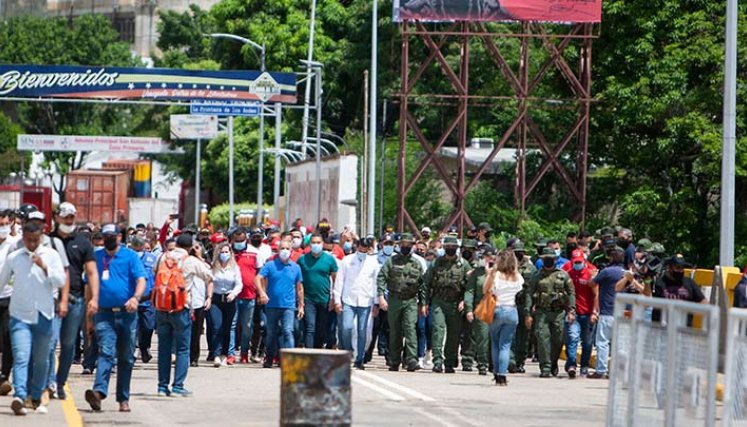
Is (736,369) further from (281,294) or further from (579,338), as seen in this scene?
→ (579,338)

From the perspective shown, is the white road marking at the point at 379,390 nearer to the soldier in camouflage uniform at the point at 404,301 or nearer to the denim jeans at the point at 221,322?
the soldier in camouflage uniform at the point at 404,301

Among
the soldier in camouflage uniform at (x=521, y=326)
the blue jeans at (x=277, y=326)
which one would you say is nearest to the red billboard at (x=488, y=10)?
the soldier in camouflage uniform at (x=521, y=326)

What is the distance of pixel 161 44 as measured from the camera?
104m

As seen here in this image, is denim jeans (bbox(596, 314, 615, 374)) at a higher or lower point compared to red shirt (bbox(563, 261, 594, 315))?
lower

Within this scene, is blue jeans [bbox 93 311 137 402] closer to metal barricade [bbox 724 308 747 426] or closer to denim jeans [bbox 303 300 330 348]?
metal barricade [bbox 724 308 747 426]

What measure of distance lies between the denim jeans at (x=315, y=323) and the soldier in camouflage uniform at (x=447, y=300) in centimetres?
157

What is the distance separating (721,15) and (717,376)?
107 ft

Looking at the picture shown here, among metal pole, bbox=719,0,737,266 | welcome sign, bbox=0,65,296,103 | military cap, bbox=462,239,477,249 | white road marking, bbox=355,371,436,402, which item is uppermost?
welcome sign, bbox=0,65,296,103

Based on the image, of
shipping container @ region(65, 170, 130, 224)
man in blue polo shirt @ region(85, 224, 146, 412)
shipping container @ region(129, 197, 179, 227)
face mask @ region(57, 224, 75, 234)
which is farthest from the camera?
shipping container @ region(129, 197, 179, 227)

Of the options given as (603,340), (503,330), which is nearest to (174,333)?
(503,330)

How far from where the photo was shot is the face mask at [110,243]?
1677cm

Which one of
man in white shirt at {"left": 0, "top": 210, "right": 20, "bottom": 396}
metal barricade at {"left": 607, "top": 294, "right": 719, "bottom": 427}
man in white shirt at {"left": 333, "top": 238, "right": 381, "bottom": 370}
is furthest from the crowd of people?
metal barricade at {"left": 607, "top": 294, "right": 719, "bottom": 427}

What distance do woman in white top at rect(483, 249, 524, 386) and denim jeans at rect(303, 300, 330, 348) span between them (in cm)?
330

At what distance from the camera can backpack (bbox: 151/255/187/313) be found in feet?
57.1
